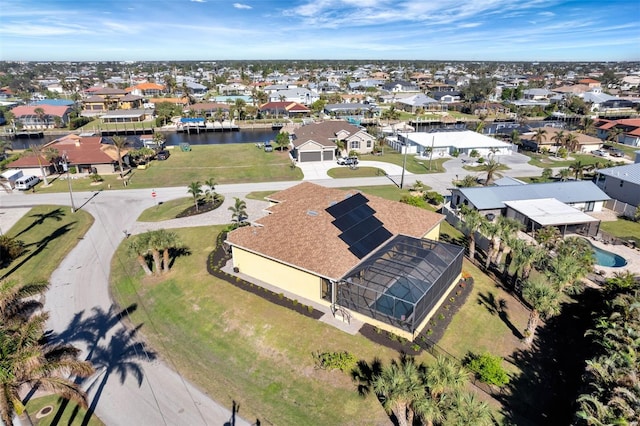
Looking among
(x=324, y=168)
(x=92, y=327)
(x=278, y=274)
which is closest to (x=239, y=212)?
(x=278, y=274)

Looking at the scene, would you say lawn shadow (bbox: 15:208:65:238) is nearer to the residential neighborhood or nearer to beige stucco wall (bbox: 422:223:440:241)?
the residential neighborhood

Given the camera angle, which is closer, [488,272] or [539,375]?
[539,375]

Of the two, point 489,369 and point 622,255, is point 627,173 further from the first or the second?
point 489,369

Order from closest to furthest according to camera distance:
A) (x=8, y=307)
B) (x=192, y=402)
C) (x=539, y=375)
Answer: (x=8, y=307) < (x=192, y=402) < (x=539, y=375)

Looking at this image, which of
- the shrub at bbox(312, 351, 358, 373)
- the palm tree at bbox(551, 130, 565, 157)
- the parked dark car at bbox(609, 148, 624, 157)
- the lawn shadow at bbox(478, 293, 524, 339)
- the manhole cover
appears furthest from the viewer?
the palm tree at bbox(551, 130, 565, 157)

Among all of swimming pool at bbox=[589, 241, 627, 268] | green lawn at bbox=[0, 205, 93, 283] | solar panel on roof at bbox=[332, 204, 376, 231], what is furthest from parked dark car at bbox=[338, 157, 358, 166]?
green lawn at bbox=[0, 205, 93, 283]

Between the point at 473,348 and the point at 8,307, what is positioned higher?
the point at 8,307

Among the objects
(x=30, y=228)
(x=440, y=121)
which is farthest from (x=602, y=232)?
(x=440, y=121)

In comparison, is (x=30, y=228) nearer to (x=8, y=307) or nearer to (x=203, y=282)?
(x=203, y=282)
